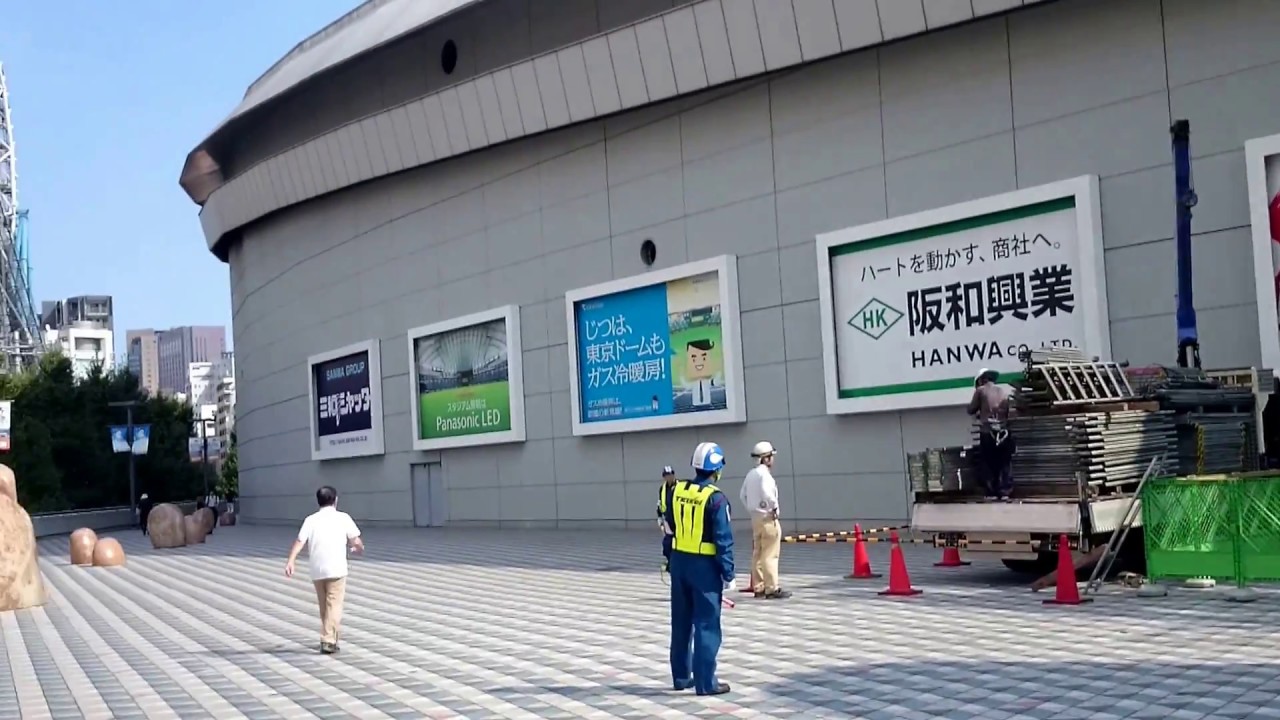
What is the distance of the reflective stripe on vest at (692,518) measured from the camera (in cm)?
936

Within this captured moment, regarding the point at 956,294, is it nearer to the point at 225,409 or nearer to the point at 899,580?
the point at 899,580

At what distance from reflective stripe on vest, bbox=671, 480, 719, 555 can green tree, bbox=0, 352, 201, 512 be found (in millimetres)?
50763

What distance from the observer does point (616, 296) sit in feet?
92.6

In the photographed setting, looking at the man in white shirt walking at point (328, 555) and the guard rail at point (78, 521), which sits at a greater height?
the man in white shirt walking at point (328, 555)

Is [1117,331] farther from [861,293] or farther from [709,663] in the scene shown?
[709,663]

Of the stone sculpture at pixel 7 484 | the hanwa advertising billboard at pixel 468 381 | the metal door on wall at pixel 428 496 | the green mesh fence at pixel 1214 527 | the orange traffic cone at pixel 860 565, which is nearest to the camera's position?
the green mesh fence at pixel 1214 527

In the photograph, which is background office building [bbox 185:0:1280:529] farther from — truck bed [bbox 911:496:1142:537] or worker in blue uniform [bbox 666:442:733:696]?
worker in blue uniform [bbox 666:442:733:696]

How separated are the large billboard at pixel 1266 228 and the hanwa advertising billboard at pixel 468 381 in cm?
1701

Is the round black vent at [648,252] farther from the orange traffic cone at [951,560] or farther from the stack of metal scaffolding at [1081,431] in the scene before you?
the stack of metal scaffolding at [1081,431]

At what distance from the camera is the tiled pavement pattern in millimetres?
9258

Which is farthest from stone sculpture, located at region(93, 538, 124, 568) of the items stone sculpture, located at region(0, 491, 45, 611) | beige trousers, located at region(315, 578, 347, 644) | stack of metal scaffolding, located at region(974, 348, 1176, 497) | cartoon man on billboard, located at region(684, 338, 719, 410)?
stack of metal scaffolding, located at region(974, 348, 1176, 497)

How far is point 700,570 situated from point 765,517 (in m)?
5.51

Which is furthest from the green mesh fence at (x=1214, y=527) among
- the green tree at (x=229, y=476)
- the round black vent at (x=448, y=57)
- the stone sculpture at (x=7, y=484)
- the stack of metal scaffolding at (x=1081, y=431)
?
A: the green tree at (x=229, y=476)

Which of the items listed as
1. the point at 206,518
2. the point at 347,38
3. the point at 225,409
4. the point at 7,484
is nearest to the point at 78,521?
the point at 206,518
